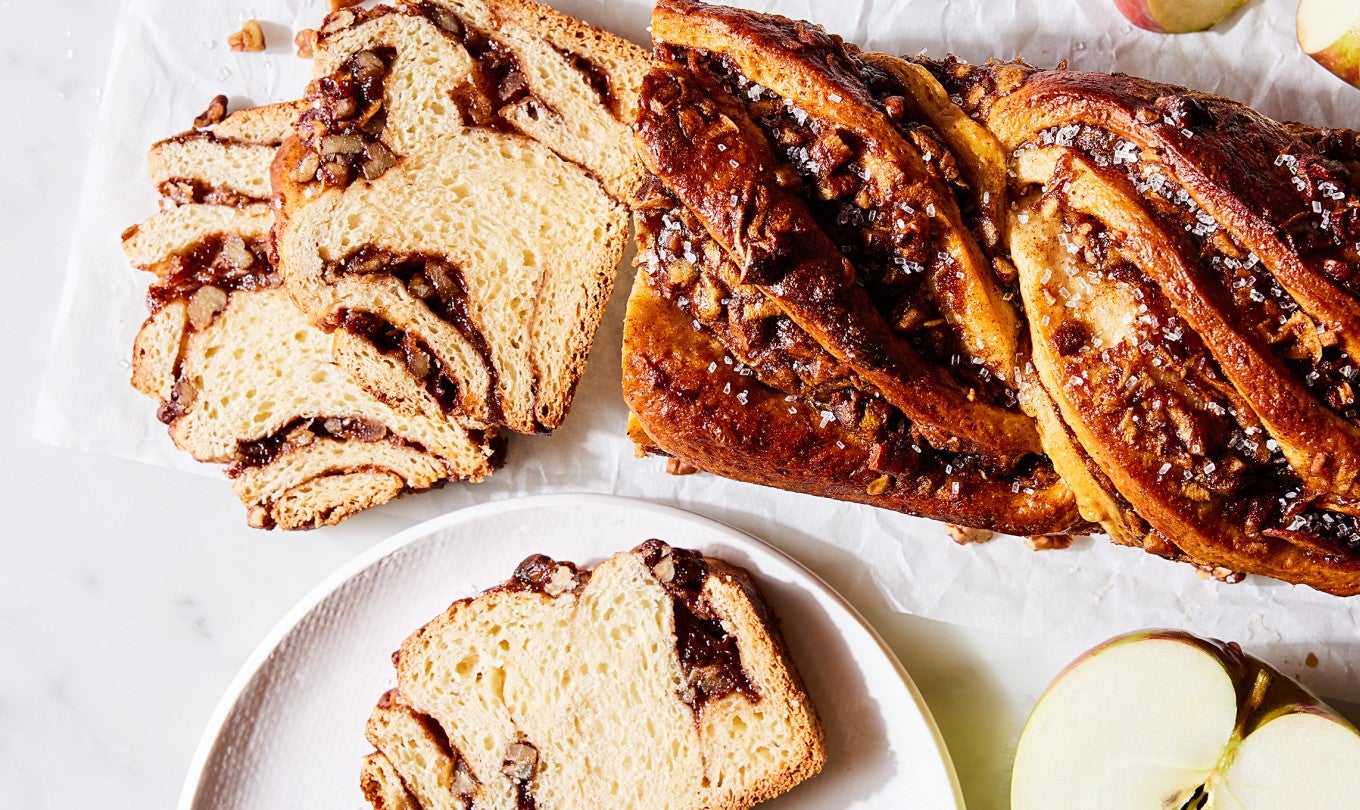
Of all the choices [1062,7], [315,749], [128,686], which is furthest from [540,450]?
[1062,7]

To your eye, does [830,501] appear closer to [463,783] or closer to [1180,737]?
[1180,737]

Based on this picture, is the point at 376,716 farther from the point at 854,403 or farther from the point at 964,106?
the point at 964,106

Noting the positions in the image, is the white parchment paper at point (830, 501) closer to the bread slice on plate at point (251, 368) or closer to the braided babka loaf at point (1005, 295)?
the bread slice on plate at point (251, 368)

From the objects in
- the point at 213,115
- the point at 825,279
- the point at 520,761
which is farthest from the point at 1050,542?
the point at 213,115

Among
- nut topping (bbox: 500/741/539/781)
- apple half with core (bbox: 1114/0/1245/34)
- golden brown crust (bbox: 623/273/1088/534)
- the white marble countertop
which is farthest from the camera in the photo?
the white marble countertop

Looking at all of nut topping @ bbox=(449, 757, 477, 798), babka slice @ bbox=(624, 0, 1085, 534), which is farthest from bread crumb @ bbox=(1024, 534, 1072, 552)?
nut topping @ bbox=(449, 757, 477, 798)

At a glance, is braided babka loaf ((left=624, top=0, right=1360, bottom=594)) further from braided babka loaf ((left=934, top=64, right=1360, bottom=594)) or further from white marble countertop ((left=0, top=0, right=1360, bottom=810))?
white marble countertop ((left=0, top=0, right=1360, bottom=810))
